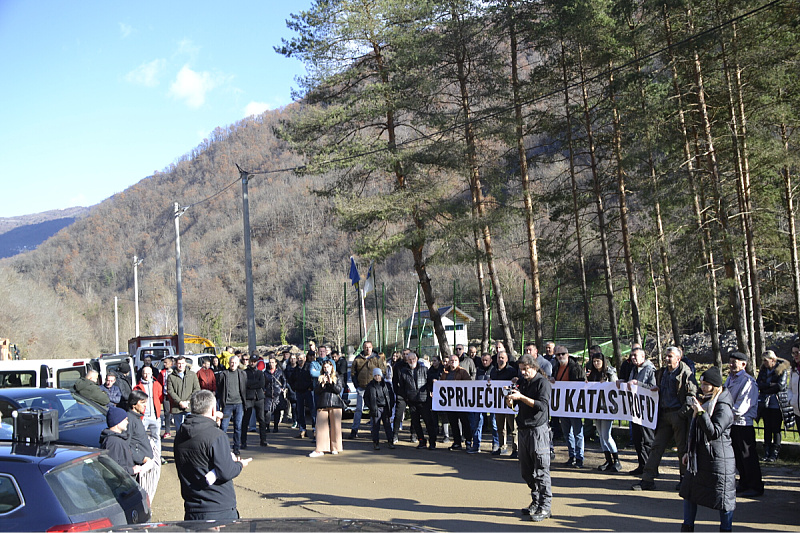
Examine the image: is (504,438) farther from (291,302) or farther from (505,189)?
(291,302)

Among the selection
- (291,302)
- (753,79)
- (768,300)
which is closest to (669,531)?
(753,79)

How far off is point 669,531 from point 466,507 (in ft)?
8.46

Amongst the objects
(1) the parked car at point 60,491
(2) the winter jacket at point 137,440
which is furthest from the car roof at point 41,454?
(2) the winter jacket at point 137,440

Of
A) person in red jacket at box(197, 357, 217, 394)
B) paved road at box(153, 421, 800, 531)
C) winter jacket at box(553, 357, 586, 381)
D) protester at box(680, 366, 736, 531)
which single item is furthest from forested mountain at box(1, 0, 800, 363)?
protester at box(680, 366, 736, 531)

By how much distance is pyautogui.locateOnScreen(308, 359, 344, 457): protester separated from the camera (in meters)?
13.7

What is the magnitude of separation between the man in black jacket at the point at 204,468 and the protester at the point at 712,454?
4.44m

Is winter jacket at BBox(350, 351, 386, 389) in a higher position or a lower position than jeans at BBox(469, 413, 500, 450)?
higher

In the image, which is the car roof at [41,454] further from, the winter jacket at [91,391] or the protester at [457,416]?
the protester at [457,416]

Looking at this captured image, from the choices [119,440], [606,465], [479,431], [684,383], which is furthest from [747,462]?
[119,440]

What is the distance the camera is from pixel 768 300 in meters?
30.9

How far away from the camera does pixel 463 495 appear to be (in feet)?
32.1

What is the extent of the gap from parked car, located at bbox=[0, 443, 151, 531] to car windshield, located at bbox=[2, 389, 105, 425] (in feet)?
16.9

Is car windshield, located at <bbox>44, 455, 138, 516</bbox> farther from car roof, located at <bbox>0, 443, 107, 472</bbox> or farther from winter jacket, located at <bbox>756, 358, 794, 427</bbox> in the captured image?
winter jacket, located at <bbox>756, 358, 794, 427</bbox>

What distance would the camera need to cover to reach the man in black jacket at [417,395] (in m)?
14.1
